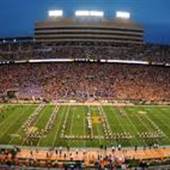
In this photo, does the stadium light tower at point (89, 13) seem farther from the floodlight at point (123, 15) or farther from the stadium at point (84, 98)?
the floodlight at point (123, 15)

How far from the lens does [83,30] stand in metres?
126

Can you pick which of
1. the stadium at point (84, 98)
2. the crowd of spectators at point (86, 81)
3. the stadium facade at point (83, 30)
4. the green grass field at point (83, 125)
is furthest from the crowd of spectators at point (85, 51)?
the stadium facade at point (83, 30)

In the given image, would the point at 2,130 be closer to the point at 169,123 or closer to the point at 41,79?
the point at 169,123

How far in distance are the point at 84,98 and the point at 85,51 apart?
19637 mm

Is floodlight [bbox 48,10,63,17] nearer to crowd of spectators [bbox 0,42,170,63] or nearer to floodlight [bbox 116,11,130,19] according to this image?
floodlight [bbox 116,11,130,19]

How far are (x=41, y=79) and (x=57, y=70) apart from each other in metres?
4.94

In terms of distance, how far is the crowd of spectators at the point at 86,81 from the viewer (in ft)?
253

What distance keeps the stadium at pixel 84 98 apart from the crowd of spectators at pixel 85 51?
0.62 ft

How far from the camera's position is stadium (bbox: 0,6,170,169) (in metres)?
38.7

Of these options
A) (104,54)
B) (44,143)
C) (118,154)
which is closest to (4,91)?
(104,54)

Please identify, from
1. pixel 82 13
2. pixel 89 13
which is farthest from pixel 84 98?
pixel 82 13

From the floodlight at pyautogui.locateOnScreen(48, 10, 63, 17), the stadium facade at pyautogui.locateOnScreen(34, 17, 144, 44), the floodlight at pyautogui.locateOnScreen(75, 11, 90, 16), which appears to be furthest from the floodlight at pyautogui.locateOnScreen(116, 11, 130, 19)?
the floodlight at pyautogui.locateOnScreen(48, 10, 63, 17)

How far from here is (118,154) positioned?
38094 mm

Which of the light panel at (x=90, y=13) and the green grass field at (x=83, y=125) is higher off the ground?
the light panel at (x=90, y=13)
